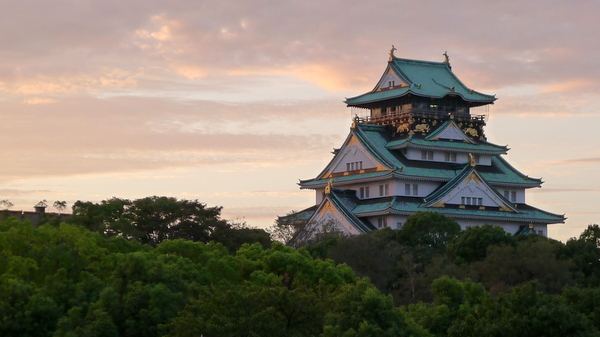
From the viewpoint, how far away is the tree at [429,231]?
99.7 m

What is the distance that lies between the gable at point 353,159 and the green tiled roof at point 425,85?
16.8ft

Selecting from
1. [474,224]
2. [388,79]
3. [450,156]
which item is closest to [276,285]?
[474,224]

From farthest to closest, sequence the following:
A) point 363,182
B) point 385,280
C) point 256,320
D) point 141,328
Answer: point 363,182
point 385,280
point 141,328
point 256,320

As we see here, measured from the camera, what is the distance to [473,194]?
120m

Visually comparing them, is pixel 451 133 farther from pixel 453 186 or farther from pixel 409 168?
pixel 453 186

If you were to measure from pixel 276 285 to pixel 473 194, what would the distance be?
2315 inches

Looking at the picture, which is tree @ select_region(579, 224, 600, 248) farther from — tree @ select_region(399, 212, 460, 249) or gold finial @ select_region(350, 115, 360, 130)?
gold finial @ select_region(350, 115, 360, 130)

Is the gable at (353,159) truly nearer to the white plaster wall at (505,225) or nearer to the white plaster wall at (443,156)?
the white plaster wall at (443,156)

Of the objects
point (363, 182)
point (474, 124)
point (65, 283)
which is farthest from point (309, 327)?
point (474, 124)

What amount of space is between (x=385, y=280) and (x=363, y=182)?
110ft

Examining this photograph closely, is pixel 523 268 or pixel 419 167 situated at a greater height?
pixel 419 167

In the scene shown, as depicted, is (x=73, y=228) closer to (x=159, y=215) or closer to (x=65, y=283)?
(x=65, y=283)

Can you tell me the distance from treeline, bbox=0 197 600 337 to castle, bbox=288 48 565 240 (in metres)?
22.6

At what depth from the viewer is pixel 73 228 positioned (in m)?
71.9
